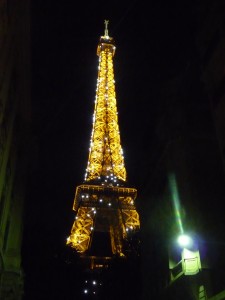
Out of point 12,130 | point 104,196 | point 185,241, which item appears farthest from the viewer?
point 104,196

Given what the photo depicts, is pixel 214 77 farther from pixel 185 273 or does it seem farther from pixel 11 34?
pixel 11 34

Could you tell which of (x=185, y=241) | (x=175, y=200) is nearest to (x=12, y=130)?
(x=175, y=200)

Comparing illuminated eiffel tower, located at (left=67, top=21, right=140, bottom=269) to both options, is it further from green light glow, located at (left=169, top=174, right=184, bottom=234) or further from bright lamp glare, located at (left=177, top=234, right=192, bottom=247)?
bright lamp glare, located at (left=177, top=234, right=192, bottom=247)

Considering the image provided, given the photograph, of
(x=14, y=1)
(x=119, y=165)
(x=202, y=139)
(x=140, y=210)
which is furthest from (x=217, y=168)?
(x=119, y=165)

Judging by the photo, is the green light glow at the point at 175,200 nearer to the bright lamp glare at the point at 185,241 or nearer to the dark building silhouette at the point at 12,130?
the bright lamp glare at the point at 185,241

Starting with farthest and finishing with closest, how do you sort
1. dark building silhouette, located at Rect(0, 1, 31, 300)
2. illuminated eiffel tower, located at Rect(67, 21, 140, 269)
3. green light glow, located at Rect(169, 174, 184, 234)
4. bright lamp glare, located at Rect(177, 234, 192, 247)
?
1. illuminated eiffel tower, located at Rect(67, 21, 140, 269)
2. dark building silhouette, located at Rect(0, 1, 31, 300)
3. green light glow, located at Rect(169, 174, 184, 234)
4. bright lamp glare, located at Rect(177, 234, 192, 247)

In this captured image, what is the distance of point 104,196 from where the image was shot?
5816 cm

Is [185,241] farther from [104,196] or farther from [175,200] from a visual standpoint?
[104,196]

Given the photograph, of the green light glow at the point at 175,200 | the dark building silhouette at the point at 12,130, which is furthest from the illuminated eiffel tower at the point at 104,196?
the green light glow at the point at 175,200

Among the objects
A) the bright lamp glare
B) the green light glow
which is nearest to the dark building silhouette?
the green light glow

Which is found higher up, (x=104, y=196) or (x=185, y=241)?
(x=104, y=196)

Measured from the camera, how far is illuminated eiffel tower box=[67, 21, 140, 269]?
55000mm

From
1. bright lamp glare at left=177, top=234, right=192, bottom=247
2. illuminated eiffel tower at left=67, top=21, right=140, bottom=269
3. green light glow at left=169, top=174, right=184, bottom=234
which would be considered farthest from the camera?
illuminated eiffel tower at left=67, top=21, right=140, bottom=269

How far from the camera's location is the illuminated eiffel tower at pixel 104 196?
5500 cm
